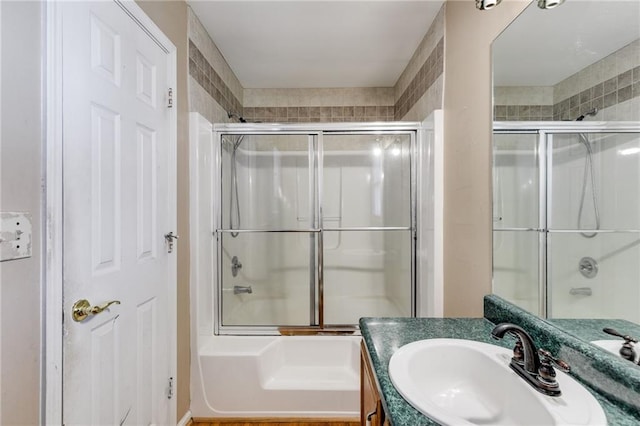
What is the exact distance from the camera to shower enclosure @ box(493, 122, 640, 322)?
71 cm

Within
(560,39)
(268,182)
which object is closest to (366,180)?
(268,182)

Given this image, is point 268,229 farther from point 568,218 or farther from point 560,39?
point 560,39

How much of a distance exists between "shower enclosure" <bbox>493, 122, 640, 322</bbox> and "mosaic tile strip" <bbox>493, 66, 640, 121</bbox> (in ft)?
0.10

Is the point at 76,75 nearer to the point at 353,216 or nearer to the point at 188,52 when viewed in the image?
the point at 188,52

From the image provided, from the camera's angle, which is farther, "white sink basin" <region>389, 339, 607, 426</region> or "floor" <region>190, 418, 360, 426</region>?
"floor" <region>190, 418, 360, 426</region>

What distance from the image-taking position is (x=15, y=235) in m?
0.72

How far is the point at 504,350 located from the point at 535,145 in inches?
28.2

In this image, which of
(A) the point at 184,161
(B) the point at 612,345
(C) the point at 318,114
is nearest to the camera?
(B) the point at 612,345

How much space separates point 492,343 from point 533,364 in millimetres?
222

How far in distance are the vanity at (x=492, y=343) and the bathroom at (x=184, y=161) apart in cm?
29

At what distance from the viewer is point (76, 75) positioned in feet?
2.96

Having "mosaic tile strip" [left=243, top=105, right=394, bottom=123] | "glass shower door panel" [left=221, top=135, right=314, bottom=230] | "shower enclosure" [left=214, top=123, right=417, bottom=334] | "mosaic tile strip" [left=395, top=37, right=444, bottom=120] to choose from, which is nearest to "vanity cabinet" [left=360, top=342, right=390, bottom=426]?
"shower enclosure" [left=214, top=123, right=417, bottom=334]

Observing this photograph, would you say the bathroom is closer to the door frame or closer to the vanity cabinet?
the door frame

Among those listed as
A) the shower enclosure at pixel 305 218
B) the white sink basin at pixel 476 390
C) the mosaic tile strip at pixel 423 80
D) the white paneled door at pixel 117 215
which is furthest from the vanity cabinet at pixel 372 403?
the mosaic tile strip at pixel 423 80
